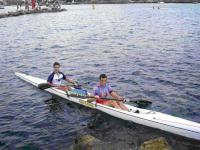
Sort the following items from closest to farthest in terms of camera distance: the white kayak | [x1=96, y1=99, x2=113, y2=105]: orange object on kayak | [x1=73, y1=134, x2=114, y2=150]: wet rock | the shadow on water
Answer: [x1=73, y1=134, x2=114, y2=150]: wet rock < the shadow on water < the white kayak < [x1=96, y1=99, x2=113, y2=105]: orange object on kayak

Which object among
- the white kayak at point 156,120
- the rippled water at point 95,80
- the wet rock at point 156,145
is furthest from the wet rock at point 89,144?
the white kayak at point 156,120

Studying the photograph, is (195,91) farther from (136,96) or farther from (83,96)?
(83,96)

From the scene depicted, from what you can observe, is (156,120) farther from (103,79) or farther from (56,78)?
(56,78)

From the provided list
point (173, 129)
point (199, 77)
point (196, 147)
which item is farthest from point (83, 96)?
point (199, 77)

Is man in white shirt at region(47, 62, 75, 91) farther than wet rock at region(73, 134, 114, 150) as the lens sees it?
Yes

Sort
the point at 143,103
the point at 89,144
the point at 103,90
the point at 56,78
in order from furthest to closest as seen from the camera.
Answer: the point at 56,78
the point at 143,103
the point at 103,90
the point at 89,144

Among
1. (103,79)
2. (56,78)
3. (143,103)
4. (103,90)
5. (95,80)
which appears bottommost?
(95,80)

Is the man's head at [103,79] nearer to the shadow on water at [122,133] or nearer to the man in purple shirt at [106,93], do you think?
the man in purple shirt at [106,93]

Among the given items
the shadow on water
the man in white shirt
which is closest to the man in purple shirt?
the shadow on water

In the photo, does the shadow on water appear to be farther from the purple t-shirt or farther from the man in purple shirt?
the purple t-shirt

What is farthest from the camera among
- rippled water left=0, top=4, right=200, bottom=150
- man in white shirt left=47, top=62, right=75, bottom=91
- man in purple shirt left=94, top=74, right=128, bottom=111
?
man in white shirt left=47, top=62, right=75, bottom=91

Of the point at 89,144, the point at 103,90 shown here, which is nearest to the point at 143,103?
the point at 103,90

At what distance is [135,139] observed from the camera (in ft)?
48.9

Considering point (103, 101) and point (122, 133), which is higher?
point (103, 101)
